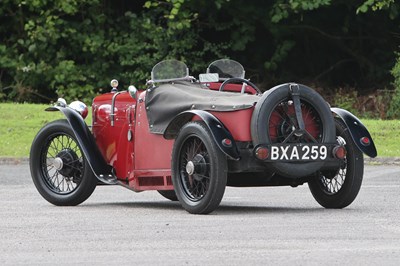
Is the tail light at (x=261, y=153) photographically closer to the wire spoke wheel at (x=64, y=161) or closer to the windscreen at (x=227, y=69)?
the windscreen at (x=227, y=69)

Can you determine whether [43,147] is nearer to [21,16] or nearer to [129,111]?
[129,111]

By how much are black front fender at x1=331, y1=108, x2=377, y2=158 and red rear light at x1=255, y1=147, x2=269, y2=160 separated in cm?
103

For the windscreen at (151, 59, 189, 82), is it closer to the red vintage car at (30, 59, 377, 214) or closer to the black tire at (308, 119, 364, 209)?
the red vintage car at (30, 59, 377, 214)

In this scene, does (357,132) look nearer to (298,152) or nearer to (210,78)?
(298,152)

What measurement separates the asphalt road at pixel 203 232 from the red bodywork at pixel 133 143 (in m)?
0.30

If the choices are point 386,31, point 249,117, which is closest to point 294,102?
point 249,117

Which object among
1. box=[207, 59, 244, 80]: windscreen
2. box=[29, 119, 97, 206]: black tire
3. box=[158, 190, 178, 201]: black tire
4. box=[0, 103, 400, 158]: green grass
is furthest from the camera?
box=[0, 103, 400, 158]: green grass

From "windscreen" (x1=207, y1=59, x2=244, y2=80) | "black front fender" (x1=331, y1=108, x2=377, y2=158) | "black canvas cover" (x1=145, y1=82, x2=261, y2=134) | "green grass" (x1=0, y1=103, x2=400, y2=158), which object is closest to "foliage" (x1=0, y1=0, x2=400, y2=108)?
"green grass" (x1=0, y1=103, x2=400, y2=158)

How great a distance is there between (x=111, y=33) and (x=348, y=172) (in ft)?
64.0

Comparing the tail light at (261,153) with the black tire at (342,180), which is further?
the black tire at (342,180)

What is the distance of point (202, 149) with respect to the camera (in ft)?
36.8

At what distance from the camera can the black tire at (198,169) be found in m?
10.8

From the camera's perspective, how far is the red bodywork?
463 inches

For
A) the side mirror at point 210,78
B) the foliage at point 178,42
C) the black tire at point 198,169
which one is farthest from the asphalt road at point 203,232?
the foliage at point 178,42
